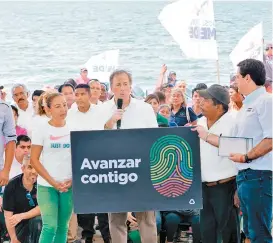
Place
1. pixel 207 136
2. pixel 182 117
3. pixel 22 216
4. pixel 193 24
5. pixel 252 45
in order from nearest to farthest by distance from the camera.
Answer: pixel 207 136, pixel 22 216, pixel 182 117, pixel 193 24, pixel 252 45

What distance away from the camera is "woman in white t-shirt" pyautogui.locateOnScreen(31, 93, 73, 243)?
20.5 ft

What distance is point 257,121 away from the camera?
5.55m

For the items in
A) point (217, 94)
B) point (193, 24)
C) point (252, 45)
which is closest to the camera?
point (217, 94)

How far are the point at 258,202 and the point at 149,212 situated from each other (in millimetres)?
1003

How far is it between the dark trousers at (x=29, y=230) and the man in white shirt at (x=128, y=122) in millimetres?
907

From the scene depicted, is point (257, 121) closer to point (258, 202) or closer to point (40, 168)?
point (258, 202)

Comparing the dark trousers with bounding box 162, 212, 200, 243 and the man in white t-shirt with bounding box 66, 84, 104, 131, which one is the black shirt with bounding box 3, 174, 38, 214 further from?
the dark trousers with bounding box 162, 212, 200, 243

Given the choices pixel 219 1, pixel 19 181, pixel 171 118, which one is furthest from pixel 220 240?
pixel 219 1

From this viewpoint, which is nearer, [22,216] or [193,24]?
[22,216]

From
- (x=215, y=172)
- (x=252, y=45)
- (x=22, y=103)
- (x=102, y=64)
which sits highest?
(x=102, y=64)

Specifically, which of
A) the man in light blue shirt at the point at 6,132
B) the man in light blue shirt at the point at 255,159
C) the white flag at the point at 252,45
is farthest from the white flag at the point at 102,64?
the man in light blue shirt at the point at 255,159

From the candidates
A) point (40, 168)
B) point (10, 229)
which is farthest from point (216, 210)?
point (10, 229)

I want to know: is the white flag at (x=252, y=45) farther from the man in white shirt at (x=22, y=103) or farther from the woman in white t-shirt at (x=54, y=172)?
the woman in white t-shirt at (x=54, y=172)

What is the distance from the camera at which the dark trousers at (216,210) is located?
616 centimetres
